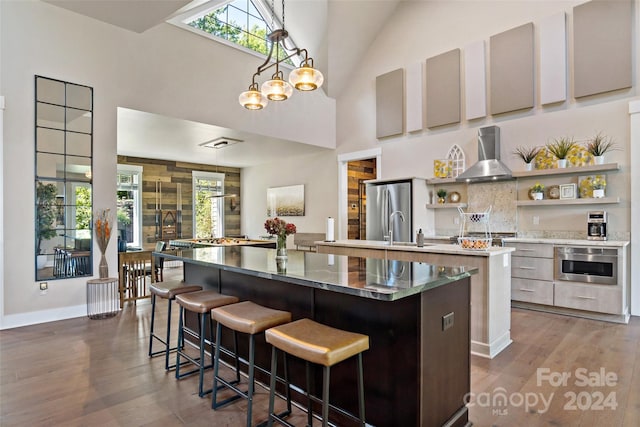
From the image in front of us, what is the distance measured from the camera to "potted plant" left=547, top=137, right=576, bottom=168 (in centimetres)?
481

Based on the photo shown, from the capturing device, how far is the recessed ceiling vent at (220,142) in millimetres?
6738

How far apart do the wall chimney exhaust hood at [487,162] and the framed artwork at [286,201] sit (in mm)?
4129

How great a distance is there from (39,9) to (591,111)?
7.01 meters

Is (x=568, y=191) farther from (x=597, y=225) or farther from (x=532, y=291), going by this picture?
(x=532, y=291)

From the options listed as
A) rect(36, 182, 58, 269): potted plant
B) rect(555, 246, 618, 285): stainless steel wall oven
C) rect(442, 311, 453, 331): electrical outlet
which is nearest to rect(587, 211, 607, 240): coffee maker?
rect(555, 246, 618, 285): stainless steel wall oven

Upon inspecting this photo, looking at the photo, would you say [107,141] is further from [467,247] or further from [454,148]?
[454,148]

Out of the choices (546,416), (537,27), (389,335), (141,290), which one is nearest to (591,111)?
(537,27)

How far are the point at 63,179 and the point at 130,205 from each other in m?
4.54

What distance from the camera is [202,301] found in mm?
2488

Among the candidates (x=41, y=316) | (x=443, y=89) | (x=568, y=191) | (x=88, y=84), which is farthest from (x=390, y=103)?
(x=41, y=316)

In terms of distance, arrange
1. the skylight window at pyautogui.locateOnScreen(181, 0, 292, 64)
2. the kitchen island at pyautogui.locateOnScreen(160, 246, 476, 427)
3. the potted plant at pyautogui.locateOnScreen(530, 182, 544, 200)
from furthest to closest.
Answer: the skylight window at pyautogui.locateOnScreen(181, 0, 292, 64) < the potted plant at pyautogui.locateOnScreen(530, 182, 544, 200) < the kitchen island at pyautogui.locateOnScreen(160, 246, 476, 427)

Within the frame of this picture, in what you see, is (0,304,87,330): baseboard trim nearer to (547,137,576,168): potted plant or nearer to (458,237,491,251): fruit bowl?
(458,237,491,251): fruit bowl

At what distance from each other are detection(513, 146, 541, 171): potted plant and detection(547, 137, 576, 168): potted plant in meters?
0.19

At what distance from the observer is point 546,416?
217 cm
